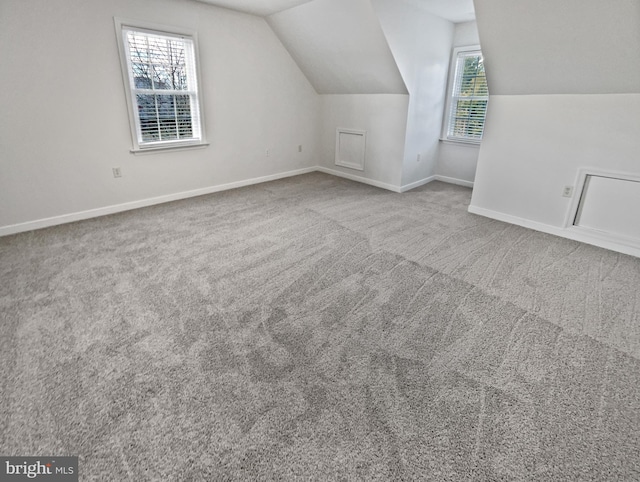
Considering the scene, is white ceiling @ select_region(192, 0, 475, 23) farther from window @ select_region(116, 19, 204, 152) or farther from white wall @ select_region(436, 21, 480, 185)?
window @ select_region(116, 19, 204, 152)

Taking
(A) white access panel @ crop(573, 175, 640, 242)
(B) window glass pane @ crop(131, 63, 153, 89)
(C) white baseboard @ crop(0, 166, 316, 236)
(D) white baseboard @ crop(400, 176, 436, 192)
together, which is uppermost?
(B) window glass pane @ crop(131, 63, 153, 89)

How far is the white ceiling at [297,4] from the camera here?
12.2 ft

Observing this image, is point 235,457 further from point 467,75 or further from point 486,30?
point 467,75

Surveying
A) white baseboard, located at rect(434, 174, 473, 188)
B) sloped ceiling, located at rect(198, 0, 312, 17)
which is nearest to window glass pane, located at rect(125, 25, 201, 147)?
sloped ceiling, located at rect(198, 0, 312, 17)

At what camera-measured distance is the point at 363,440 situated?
1.35 m

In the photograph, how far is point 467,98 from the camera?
15.8 feet

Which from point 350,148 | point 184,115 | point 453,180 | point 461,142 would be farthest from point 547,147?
point 184,115

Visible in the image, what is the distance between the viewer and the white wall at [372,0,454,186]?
148 inches

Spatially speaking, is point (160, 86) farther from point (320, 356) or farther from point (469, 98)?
point (469, 98)

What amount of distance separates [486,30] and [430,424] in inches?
120

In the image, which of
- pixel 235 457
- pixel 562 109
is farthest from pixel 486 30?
pixel 235 457

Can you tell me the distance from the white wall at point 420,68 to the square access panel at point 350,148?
0.75 metres

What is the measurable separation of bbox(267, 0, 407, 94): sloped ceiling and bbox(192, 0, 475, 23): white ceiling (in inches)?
6.2

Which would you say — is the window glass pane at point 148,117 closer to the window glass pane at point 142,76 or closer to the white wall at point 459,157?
the window glass pane at point 142,76
